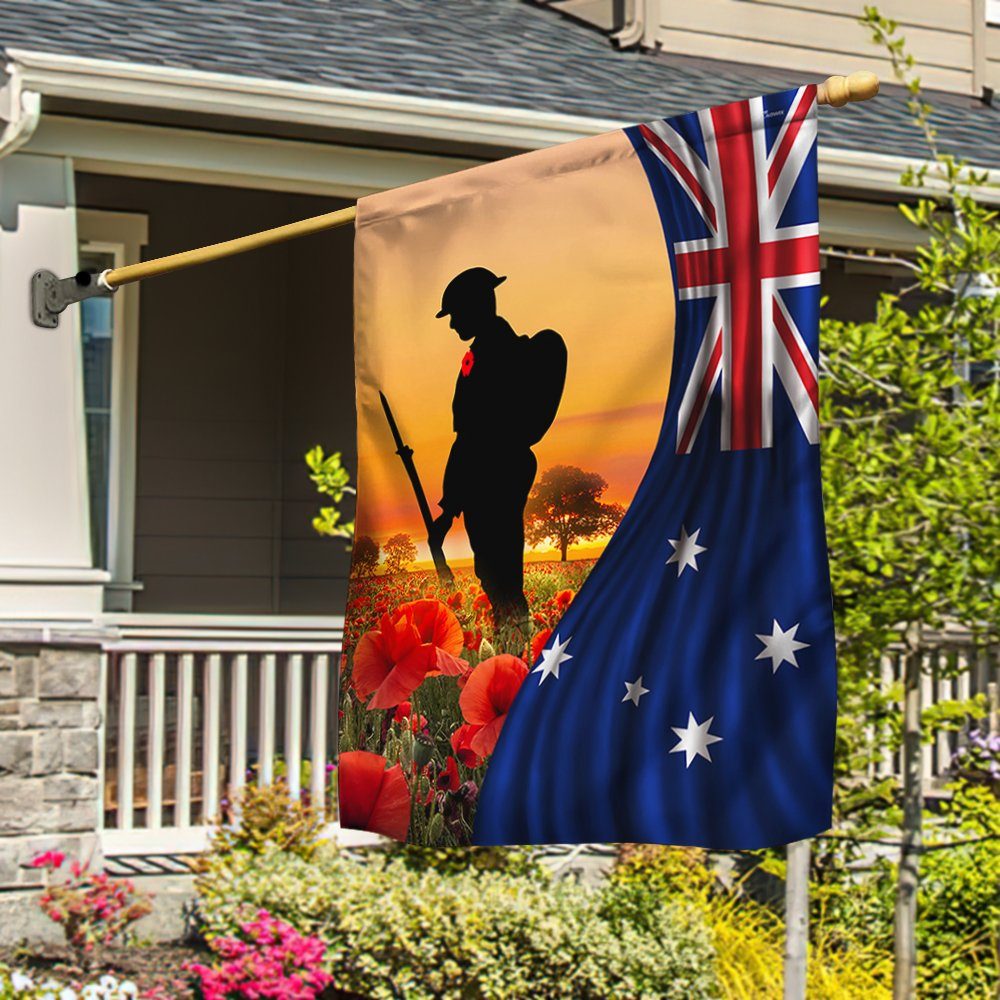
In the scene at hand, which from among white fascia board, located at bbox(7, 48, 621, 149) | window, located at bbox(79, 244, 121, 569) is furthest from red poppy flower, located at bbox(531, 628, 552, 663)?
window, located at bbox(79, 244, 121, 569)

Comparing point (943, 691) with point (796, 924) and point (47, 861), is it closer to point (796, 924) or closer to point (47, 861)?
point (796, 924)

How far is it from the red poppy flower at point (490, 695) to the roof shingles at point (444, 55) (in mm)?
5053

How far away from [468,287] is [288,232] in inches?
20.7

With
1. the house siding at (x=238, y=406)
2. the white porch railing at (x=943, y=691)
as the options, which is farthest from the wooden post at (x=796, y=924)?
the house siding at (x=238, y=406)

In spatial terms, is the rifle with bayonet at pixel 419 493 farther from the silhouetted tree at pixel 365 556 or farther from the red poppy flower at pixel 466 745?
the red poppy flower at pixel 466 745

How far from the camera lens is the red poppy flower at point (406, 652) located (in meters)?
3.79

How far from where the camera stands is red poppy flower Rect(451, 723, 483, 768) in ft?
12.1

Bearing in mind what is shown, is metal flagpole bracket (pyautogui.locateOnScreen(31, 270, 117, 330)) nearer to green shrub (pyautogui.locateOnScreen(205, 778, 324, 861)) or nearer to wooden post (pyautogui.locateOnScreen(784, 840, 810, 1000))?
green shrub (pyautogui.locateOnScreen(205, 778, 324, 861))

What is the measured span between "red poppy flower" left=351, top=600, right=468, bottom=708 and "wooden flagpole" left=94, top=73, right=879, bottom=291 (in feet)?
3.07

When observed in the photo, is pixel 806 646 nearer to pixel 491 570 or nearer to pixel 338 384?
pixel 491 570

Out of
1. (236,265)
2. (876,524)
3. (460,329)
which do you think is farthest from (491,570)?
(236,265)

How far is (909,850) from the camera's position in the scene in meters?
7.81

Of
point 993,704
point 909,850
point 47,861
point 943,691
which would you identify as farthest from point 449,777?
point 943,691

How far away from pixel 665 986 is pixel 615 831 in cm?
436
